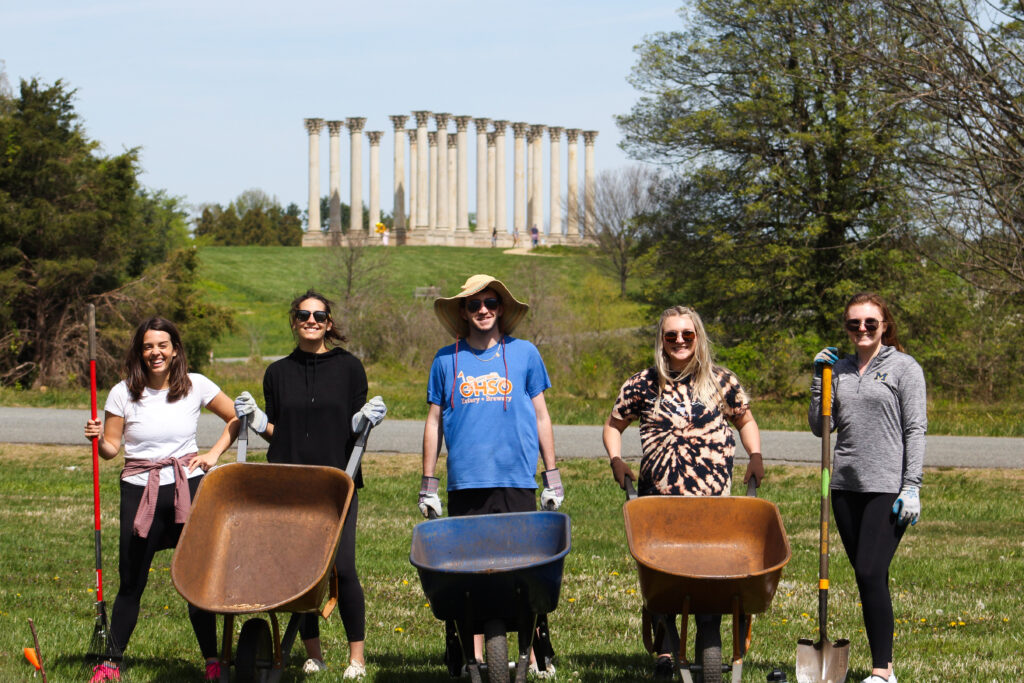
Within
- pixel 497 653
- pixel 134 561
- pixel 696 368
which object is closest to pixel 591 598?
pixel 696 368

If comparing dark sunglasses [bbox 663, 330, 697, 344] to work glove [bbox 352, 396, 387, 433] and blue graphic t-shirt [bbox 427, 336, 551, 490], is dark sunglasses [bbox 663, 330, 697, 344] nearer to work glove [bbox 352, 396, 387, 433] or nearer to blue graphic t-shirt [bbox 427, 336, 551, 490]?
blue graphic t-shirt [bbox 427, 336, 551, 490]

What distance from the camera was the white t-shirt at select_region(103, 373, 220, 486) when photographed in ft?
18.9

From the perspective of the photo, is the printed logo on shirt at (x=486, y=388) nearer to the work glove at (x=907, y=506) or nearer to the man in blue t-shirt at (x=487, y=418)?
the man in blue t-shirt at (x=487, y=418)

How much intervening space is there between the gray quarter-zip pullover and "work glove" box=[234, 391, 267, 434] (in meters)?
2.70

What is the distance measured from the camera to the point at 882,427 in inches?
218

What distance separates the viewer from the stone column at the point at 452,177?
285ft

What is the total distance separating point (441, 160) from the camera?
284ft

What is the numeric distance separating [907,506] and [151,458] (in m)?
3.67

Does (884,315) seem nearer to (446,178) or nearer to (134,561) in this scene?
(134,561)

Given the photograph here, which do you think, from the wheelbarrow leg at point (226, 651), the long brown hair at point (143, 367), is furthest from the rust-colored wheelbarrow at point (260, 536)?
the long brown hair at point (143, 367)

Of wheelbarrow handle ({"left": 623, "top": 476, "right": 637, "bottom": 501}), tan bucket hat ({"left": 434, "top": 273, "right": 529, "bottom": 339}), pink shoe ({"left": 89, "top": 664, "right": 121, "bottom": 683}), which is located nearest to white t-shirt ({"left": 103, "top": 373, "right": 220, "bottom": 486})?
pink shoe ({"left": 89, "top": 664, "right": 121, "bottom": 683})

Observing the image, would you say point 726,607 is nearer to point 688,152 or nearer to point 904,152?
point 904,152

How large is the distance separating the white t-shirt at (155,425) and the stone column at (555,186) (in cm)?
→ 8753

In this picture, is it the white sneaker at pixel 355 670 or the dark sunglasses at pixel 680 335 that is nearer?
the dark sunglasses at pixel 680 335
